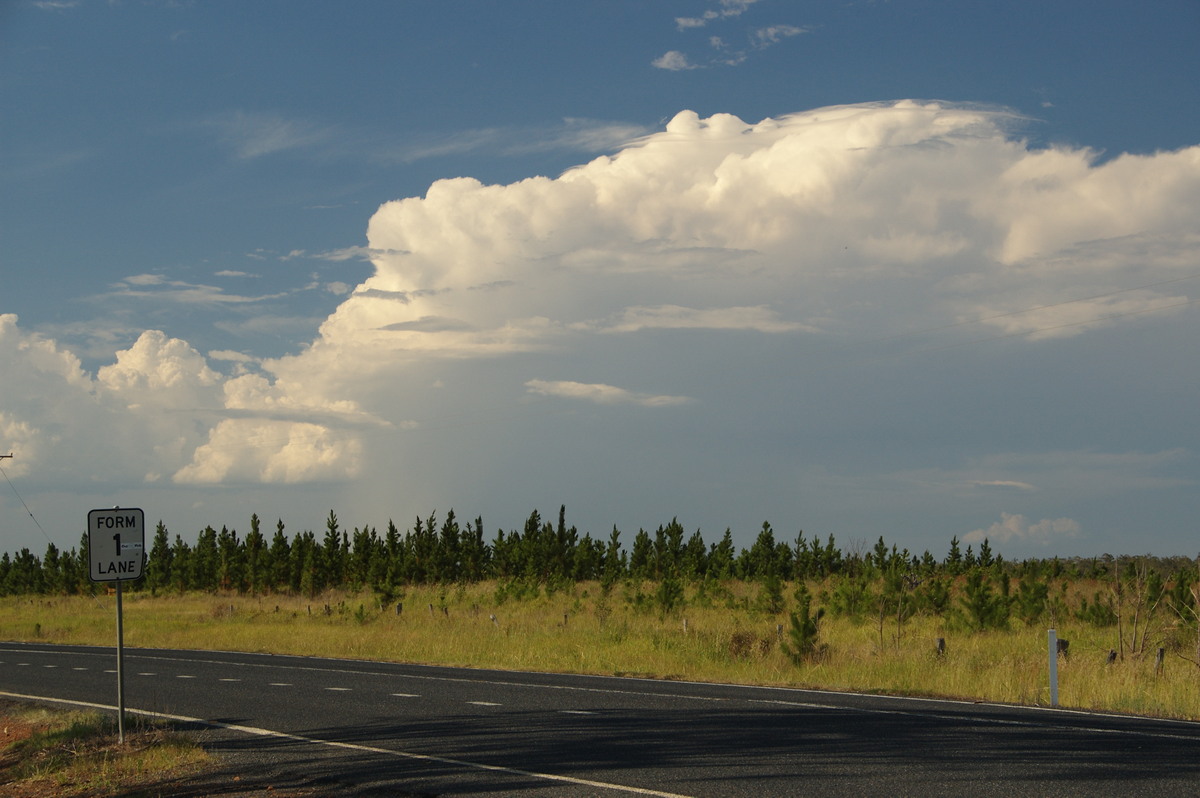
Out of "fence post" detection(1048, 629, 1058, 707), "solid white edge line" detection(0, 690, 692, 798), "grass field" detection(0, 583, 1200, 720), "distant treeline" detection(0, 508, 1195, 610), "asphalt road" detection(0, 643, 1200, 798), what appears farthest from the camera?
"distant treeline" detection(0, 508, 1195, 610)

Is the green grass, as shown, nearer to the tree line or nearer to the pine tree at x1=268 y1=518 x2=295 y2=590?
the tree line

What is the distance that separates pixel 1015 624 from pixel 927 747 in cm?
2433

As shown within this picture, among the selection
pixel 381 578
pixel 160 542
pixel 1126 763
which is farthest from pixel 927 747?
pixel 160 542

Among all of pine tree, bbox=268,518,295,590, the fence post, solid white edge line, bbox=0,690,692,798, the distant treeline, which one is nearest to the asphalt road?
solid white edge line, bbox=0,690,692,798

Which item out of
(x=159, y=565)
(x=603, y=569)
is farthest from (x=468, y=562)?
(x=159, y=565)

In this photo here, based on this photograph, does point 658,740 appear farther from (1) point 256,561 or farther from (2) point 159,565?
(2) point 159,565

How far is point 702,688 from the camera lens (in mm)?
18484

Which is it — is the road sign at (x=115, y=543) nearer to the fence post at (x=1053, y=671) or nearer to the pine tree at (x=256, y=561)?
the fence post at (x=1053, y=671)

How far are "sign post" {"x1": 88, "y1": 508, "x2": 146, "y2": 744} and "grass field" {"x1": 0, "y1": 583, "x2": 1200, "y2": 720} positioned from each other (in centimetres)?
1178

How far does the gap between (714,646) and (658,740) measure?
43.5 feet

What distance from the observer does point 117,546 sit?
12352 millimetres

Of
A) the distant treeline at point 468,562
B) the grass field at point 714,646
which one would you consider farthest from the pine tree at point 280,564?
the grass field at point 714,646

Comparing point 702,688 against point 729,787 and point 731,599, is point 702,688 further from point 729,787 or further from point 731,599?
point 731,599

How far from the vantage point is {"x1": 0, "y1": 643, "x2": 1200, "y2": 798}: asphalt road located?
929 centimetres
